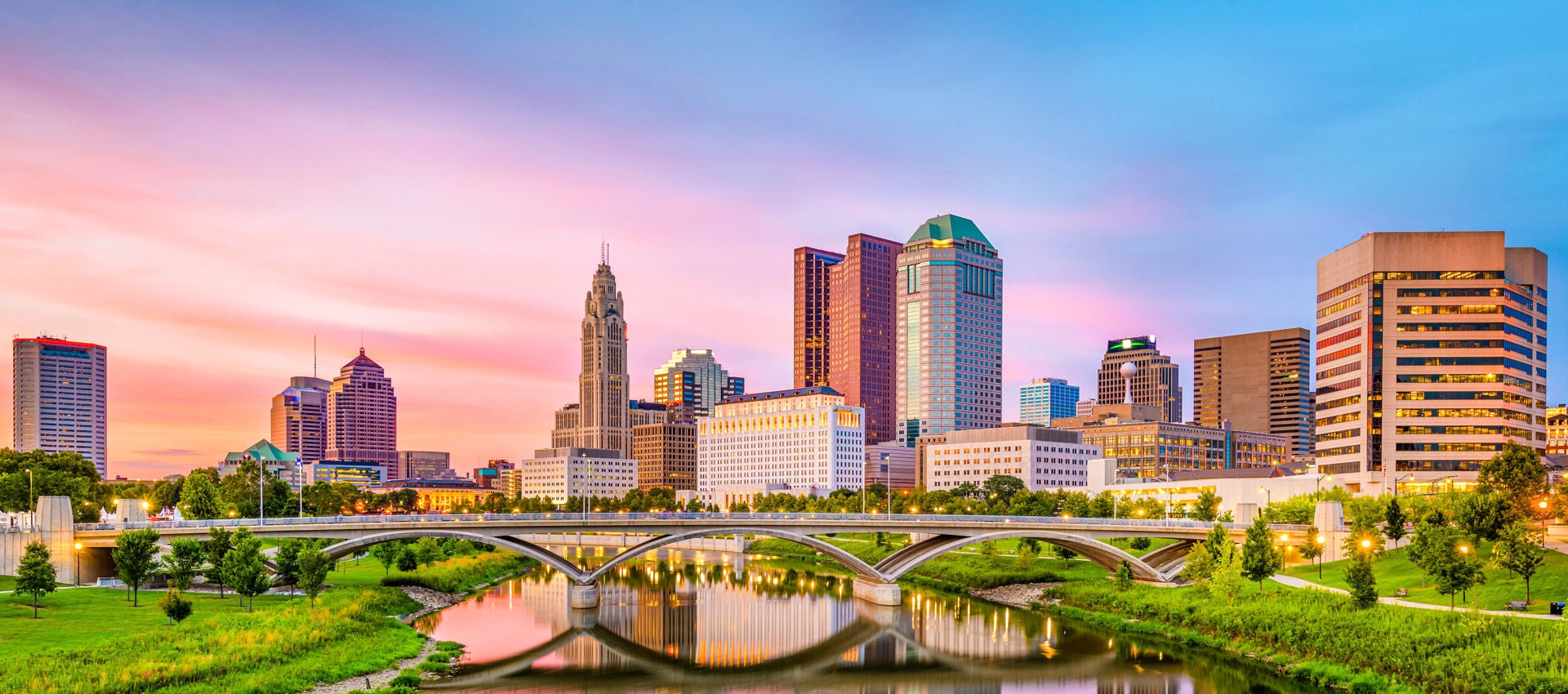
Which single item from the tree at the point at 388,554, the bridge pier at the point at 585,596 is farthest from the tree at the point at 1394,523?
the tree at the point at 388,554

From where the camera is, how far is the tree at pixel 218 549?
7294 cm

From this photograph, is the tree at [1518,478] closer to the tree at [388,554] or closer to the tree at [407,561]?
the tree at [407,561]

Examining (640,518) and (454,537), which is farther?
(640,518)

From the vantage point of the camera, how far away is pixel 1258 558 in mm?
76188

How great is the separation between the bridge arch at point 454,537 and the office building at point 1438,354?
102 metres

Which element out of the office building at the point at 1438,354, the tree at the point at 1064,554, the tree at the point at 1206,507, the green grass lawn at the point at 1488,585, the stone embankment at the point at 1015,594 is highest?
the office building at the point at 1438,354

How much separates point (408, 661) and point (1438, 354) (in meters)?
131

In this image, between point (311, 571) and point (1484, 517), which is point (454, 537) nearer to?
point (311, 571)

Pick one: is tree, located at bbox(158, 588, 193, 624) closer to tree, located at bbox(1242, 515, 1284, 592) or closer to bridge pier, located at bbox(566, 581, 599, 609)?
bridge pier, located at bbox(566, 581, 599, 609)

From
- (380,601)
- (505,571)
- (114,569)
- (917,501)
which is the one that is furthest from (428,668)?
(917,501)

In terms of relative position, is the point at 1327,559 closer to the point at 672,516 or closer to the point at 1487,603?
the point at 1487,603

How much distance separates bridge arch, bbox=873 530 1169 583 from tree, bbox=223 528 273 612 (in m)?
49.1

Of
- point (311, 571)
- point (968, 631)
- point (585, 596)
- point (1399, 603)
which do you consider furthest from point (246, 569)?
point (1399, 603)

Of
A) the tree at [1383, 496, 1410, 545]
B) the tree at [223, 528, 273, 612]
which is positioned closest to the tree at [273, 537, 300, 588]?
the tree at [223, 528, 273, 612]
